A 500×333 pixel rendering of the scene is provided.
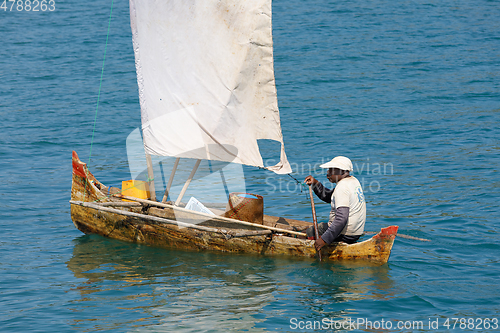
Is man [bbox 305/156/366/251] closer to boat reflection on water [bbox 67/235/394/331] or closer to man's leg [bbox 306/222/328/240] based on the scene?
man's leg [bbox 306/222/328/240]

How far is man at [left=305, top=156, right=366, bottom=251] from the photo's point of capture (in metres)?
9.27

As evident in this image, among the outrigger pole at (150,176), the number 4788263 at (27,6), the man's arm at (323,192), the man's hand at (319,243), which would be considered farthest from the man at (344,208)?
the number 4788263 at (27,6)

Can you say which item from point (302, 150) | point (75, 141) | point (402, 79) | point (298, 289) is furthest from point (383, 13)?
point (298, 289)

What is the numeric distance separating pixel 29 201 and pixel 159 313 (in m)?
7.10

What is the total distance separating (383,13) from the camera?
32.8 m

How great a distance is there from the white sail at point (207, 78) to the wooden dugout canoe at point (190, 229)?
1161 mm

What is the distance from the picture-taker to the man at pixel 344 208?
927cm

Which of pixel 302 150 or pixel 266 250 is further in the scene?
pixel 302 150

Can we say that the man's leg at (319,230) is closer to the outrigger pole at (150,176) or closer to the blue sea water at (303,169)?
the blue sea water at (303,169)

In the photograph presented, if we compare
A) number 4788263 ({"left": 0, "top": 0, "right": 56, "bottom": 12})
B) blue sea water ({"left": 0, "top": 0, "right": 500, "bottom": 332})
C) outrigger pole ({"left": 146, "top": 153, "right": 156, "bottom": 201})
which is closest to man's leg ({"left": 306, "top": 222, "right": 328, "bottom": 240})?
blue sea water ({"left": 0, "top": 0, "right": 500, "bottom": 332})

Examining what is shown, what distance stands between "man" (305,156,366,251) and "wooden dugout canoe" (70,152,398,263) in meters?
0.27

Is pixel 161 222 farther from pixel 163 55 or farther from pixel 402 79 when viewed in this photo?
pixel 402 79

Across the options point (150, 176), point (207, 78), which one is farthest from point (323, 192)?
point (150, 176)

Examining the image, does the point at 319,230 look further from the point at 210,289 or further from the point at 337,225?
the point at 210,289
